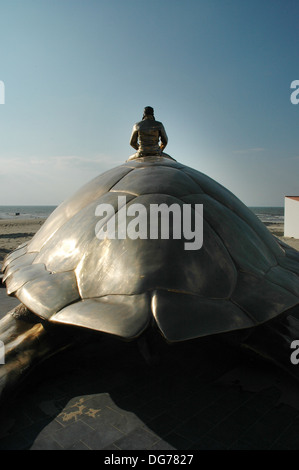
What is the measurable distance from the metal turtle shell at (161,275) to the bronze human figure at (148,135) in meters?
1.10

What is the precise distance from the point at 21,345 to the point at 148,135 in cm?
254

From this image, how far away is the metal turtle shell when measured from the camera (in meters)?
1.42

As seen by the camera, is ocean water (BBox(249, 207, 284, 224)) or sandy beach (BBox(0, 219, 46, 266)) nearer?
sandy beach (BBox(0, 219, 46, 266))

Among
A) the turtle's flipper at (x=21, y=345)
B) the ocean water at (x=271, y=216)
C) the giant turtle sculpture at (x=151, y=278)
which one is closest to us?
the giant turtle sculpture at (x=151, y=278)

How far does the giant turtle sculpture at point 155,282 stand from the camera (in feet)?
4.70

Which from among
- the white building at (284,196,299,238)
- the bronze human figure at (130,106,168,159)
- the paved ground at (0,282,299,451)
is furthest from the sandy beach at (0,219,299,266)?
the paved ground at (0,282,299,451)

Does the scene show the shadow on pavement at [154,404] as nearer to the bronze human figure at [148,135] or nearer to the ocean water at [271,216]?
the bronze human figure at [148,135]

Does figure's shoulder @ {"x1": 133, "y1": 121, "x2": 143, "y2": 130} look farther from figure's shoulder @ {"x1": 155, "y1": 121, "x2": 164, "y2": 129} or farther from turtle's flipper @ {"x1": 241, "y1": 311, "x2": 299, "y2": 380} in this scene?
turtle's flipper @ {"x1": 241, "y1": 311, "x2": 299, "y2": 380}

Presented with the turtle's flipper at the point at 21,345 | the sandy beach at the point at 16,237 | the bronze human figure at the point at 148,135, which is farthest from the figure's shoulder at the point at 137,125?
the sandy beach at the point at 16,237

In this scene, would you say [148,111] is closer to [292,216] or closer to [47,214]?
[292,216]

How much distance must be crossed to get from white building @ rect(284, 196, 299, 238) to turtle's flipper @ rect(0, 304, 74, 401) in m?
12.6

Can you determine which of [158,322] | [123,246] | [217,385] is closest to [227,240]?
[123,246]

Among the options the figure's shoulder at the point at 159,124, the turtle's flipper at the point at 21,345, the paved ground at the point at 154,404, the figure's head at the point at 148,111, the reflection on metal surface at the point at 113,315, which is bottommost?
the paved ground at the point at 154,404

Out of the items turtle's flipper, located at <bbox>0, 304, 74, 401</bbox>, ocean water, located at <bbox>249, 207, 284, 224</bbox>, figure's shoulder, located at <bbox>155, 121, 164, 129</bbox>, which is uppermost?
figure's shoulder, located at <bbox>155, 121, 164, 129</bbox>
